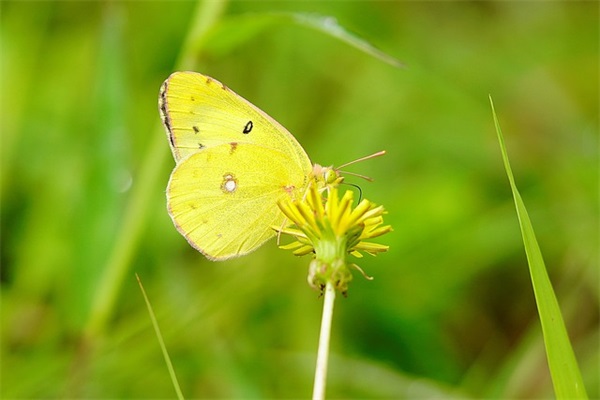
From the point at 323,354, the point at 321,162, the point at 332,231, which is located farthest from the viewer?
the point at 321,162

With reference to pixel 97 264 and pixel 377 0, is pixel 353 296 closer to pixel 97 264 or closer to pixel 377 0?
pixel 97 264

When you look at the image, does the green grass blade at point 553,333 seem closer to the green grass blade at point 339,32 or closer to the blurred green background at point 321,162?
the green grass blade at point 339,32

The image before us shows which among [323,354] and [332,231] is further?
[332,231]

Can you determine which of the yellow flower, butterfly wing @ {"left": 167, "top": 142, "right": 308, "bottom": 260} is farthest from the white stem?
butterfly wing @ {"left": 167, "top": 142, "right": 308, "bottom": 260}

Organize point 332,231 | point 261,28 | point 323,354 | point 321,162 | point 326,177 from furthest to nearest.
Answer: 1. point 321,162
2. point 261,28
3. point 326,177
4. point 332,231
5. point 323,354

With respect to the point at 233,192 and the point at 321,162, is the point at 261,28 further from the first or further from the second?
the point at 321,162

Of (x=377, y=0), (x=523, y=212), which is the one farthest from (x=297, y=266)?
(x=523, y=212)

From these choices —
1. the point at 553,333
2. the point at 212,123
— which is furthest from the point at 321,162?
the point at 553,333

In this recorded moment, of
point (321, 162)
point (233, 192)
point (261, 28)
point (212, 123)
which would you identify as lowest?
point (321, 162)
